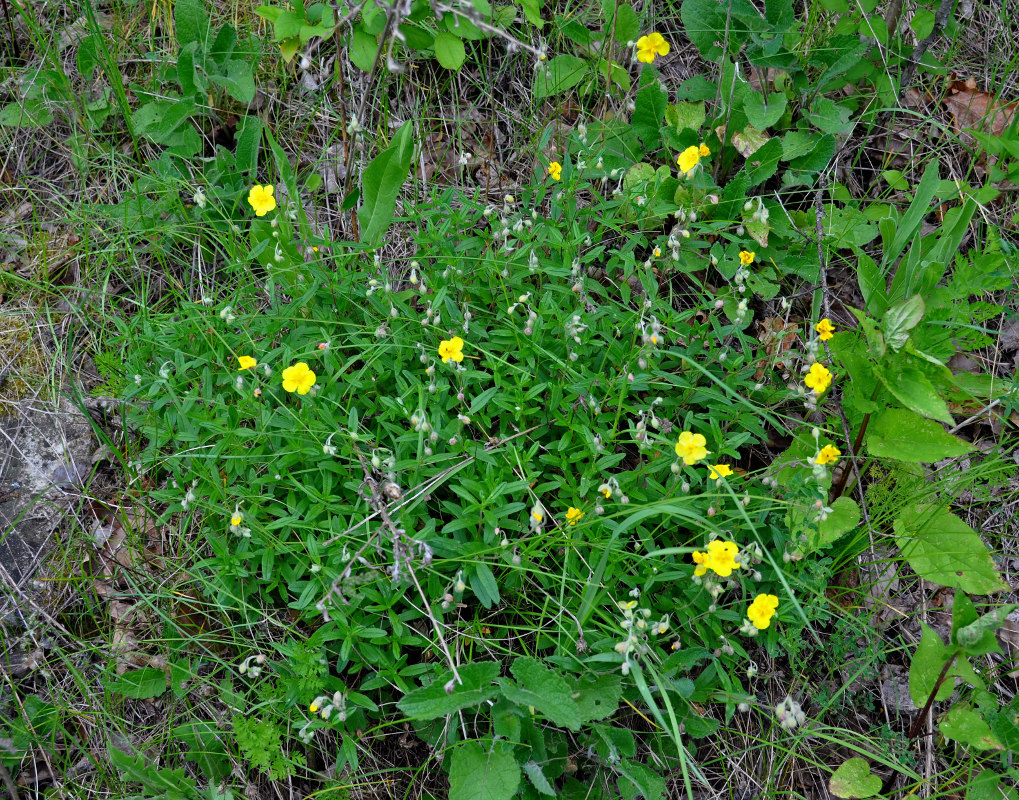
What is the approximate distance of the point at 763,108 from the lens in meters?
3.57

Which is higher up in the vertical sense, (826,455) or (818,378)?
(818,378)

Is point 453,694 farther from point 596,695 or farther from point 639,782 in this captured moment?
point 639,782

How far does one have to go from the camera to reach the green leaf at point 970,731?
2.35m

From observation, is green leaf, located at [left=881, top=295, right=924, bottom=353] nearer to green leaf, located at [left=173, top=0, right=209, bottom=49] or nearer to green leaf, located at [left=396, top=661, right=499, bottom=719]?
green leaf, located at [left=396, top=661, right=499, bottom=719]

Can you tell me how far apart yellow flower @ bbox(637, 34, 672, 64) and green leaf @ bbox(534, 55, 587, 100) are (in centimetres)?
58

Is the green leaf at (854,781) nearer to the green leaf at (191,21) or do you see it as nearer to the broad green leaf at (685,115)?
the broad green leaf at (685,115)

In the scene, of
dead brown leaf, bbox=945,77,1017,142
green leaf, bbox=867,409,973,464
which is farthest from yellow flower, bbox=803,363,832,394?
dead brown leaf, bbox=945,77,1017,142

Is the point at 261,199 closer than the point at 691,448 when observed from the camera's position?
No

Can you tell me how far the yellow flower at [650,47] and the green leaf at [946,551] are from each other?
2204 mm

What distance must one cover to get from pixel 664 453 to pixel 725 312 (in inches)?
37.1

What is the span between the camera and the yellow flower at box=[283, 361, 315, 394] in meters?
2.61

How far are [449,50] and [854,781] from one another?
3152mm

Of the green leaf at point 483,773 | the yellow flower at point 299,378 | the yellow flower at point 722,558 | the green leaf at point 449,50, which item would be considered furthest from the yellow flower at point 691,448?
the green leaf at point 449,50

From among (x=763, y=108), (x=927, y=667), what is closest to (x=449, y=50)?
(x=763, y=108)
